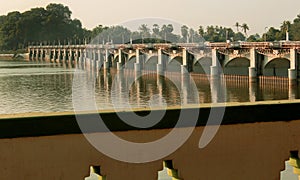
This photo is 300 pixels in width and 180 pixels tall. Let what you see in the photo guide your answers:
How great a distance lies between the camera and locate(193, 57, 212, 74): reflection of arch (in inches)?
3507

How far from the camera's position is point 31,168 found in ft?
19.7

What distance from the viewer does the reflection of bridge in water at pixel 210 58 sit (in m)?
70.1

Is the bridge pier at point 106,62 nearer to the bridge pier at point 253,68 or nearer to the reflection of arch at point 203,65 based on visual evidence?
the reflection of arch at point 203,65

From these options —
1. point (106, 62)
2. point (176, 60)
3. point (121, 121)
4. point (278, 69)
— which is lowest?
point (278, 69)

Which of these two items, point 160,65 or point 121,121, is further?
point 160,65

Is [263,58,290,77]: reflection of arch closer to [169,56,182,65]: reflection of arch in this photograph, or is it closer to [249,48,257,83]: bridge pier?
[249,48,257,83]: bridge pier

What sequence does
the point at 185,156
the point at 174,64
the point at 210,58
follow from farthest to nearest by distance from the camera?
the point at 174,64 < the point at 210,58 < the point at 185,156

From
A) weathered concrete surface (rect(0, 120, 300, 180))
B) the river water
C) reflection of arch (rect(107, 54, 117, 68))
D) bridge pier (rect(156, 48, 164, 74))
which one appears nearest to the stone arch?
bridge pier (rect(156, 48, 164, 74))

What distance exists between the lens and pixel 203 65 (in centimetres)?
9544

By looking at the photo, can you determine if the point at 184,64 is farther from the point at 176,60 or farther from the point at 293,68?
the point at 293,68

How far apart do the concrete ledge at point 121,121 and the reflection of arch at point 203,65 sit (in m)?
81.2

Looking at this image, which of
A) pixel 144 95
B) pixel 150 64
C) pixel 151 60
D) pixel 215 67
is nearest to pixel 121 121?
pixel 144 95

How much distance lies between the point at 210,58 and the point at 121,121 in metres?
81.8

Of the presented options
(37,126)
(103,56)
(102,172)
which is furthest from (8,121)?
(103,56)
